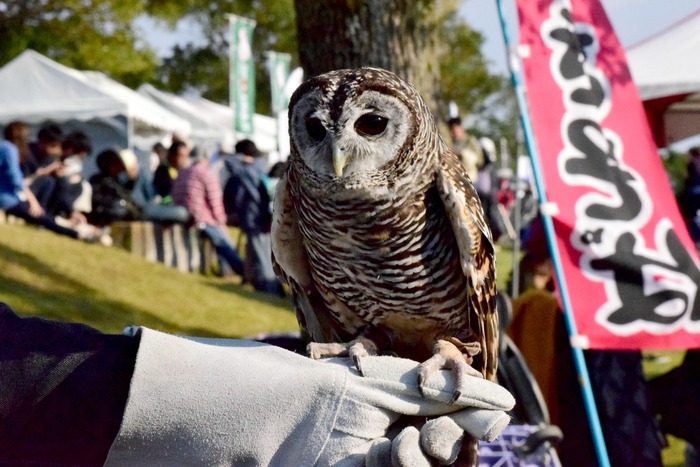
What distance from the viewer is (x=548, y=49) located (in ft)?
12.8

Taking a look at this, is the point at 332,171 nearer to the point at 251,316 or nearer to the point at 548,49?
the point at 548,49

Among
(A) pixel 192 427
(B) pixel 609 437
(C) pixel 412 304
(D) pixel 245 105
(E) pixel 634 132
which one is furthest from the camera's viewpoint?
(D) pixel 245 105

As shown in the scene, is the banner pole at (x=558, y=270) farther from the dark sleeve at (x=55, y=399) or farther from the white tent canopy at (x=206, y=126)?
the white tent canopy at (x=206, y=126)

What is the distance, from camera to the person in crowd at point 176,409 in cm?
164

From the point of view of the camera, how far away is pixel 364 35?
4.51 metres

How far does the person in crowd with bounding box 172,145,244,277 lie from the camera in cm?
1069

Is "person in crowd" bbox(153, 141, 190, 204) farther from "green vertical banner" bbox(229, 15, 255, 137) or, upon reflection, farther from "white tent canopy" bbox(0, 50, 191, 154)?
"white tent canopy" bbox(0, 50, 191, 154)

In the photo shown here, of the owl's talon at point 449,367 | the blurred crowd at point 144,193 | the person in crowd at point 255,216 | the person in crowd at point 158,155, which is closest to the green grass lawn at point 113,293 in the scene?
the blurred crowd at point 144,193

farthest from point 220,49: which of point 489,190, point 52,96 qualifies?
point 489,190

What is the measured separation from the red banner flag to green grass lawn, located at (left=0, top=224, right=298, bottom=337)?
155 inches

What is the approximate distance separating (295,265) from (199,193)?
8125mm

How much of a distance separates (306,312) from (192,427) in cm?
129

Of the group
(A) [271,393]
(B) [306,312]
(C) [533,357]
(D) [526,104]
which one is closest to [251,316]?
(C) [533,357]

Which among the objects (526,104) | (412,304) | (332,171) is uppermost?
(526,104)
